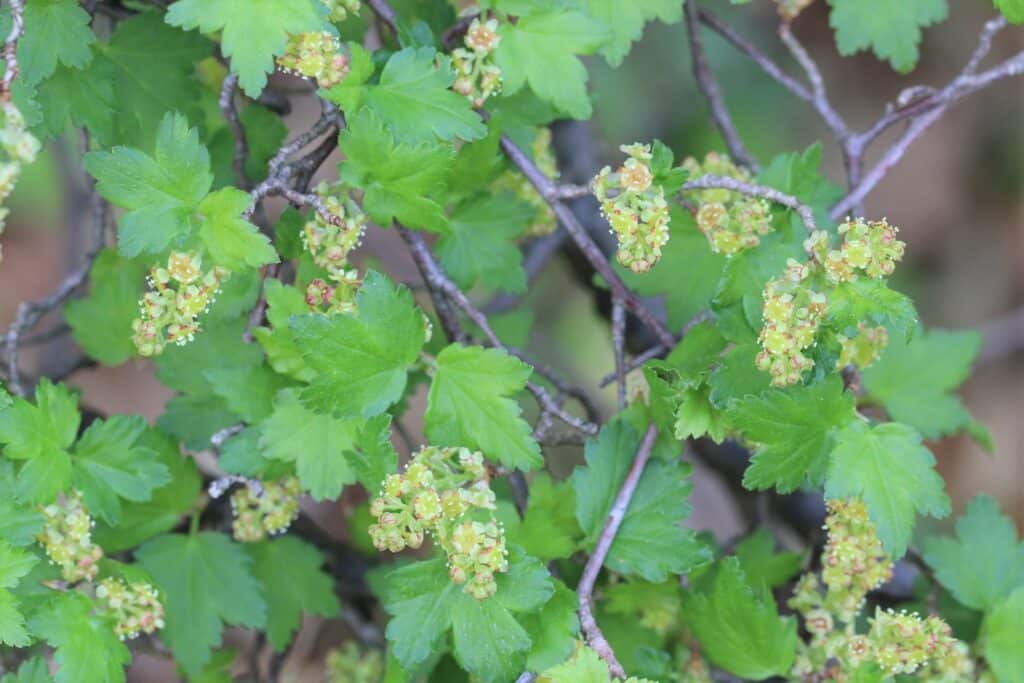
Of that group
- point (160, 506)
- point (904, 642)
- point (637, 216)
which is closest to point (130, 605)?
point (160, 506)

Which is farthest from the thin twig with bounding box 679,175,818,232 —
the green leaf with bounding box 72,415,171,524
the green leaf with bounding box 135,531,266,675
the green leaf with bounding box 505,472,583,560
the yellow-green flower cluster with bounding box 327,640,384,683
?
the yellow-green flower cluster with bounding box 327,640,384,683

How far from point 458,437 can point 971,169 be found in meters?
3.79

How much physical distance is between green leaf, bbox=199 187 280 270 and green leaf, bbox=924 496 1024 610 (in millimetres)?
1348

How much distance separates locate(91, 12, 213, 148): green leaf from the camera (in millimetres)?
1964

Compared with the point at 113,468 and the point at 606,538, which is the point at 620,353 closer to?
the point at 606,538

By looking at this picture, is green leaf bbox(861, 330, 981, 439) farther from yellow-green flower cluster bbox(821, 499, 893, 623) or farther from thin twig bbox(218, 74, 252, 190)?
thin twig bbox(218, 74, 252, 190)

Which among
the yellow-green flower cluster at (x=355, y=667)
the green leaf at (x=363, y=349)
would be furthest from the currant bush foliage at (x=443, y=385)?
the yellow-green flower cluster at (x=355, y=667)

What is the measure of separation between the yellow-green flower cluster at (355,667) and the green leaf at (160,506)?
507 mm

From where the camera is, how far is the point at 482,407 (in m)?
1.70

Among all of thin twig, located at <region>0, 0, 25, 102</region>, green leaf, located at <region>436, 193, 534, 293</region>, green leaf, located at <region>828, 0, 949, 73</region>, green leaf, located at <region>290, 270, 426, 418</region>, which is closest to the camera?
thin twig, located at <region>0, 0, 25, 102</region>

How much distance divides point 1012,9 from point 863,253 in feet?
1.94

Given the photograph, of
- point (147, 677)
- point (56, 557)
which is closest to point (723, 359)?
point (56, 557)

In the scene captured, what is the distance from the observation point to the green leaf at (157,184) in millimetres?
1664

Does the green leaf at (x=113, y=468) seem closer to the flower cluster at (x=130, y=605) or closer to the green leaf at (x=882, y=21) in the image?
the flower cluster at (x=130, y=605)
